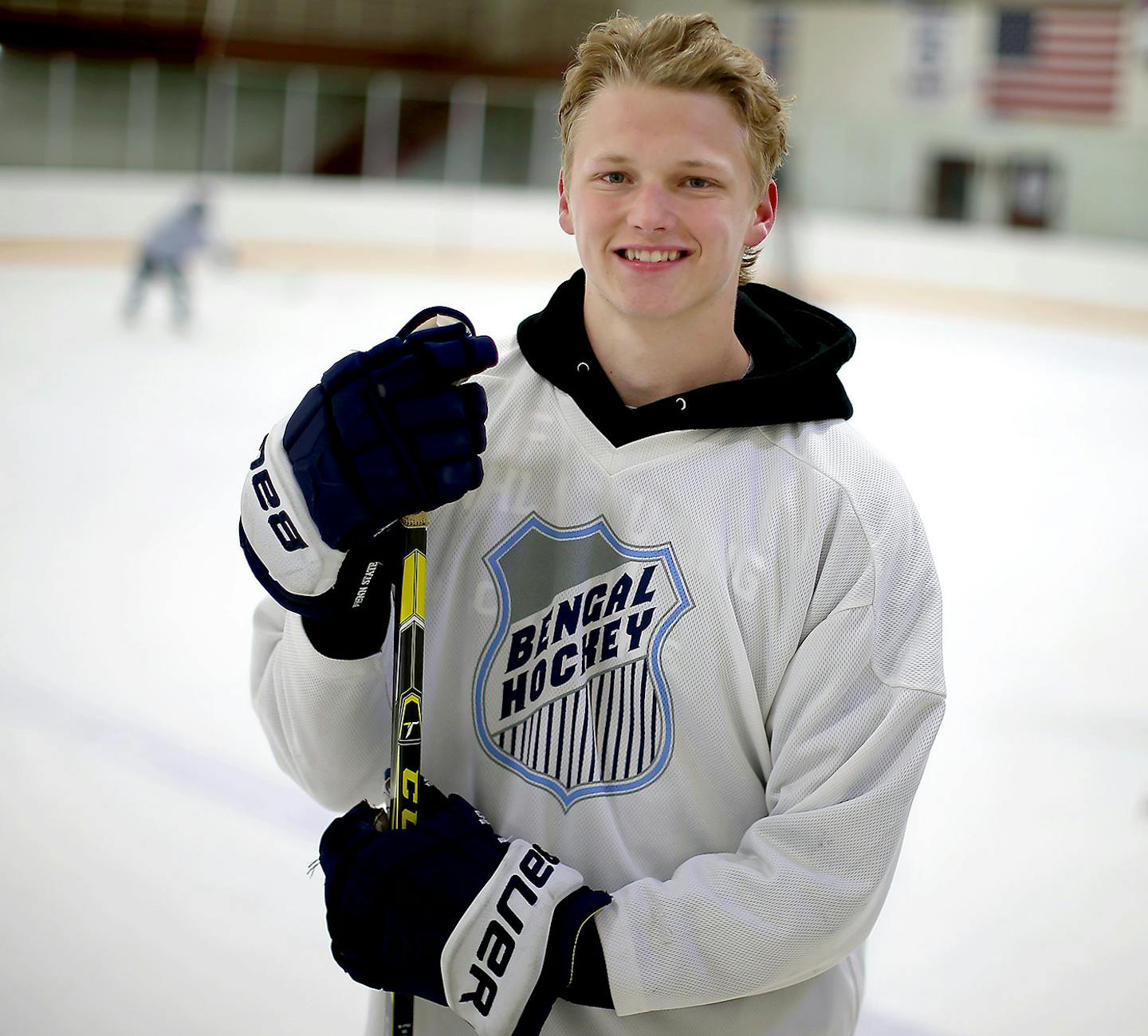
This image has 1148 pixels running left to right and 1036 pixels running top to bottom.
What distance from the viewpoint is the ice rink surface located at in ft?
6.85

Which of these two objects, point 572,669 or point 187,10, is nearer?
point 572,669

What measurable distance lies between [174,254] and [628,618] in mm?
7278

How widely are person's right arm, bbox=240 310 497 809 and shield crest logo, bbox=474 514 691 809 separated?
101 millimetres

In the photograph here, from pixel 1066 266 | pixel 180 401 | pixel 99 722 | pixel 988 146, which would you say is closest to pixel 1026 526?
pixel 99 722

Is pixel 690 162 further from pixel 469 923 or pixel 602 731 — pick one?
pixel 469 923

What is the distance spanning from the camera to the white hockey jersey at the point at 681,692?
0.97 metres

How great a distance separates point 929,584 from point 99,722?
2.30 meters

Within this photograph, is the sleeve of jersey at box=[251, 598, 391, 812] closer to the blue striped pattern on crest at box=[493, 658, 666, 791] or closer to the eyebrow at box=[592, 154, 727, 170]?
the blue striped pattern on crest at box=[493, 658, 666, 791]

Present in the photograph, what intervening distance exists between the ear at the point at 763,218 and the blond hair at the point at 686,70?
0.09ft

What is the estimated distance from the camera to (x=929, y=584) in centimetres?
101

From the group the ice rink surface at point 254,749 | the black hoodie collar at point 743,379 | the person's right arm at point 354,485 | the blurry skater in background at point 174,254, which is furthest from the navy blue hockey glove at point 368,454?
the blurry skater in background at point 174,254

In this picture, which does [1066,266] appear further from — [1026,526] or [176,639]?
[176,639]

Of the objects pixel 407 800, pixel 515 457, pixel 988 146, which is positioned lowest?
pixel 407 800

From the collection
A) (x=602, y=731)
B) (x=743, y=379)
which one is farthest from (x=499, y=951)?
(x=743, y=379)
